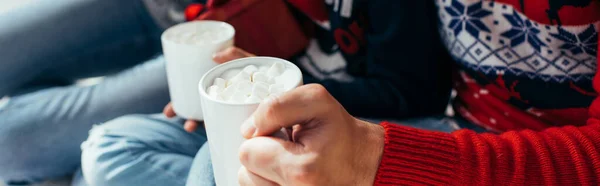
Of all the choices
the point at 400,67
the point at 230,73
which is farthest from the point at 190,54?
the point at 400,67

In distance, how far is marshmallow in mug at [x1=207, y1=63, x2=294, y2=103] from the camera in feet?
1.46

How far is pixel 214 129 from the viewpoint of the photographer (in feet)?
1.49

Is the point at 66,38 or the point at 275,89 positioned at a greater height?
the point at 275,89

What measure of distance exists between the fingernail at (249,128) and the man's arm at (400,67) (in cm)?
35

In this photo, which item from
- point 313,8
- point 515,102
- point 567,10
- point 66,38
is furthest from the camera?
point 66,38

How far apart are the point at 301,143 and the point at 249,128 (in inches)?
1.7

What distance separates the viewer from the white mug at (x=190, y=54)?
0.64 m

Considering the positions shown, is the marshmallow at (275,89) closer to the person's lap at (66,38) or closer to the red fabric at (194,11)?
the red fabric at (194,11)

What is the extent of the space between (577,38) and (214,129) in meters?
0.43

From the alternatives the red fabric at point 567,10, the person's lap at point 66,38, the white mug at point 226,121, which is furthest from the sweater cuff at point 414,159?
the person's lap at point 66,38

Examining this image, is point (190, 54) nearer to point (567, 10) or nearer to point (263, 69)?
point (263, 69)

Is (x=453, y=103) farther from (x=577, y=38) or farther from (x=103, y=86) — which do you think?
(x=103, y=86)

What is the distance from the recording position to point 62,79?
99 cm

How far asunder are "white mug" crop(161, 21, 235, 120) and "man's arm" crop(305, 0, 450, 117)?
0.16 m
